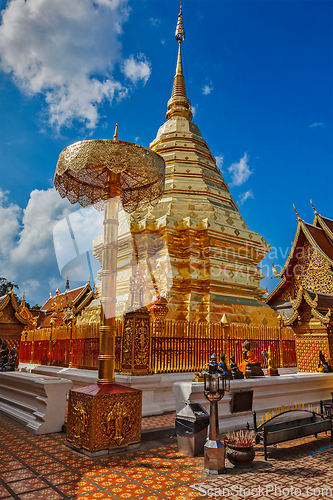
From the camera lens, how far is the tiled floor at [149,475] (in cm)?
305

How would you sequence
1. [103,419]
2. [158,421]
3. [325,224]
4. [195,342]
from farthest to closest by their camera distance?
[325,224] < [195,342] < [158,421] < [103,419]

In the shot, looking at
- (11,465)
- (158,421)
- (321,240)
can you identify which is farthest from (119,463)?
(321,240)

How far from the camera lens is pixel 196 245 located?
11.0 metres

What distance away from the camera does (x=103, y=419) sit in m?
4.11

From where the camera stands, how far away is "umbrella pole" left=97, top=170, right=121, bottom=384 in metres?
4.48

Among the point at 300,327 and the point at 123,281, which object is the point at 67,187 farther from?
the point at 300,327

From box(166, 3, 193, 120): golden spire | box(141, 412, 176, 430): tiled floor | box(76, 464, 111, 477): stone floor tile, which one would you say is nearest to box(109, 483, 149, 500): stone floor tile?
box(76, 464, 111, 477): stone floor tile

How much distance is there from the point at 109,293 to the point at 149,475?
208cm

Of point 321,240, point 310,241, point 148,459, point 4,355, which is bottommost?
point 148,459

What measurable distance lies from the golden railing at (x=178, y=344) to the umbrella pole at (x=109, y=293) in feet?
5.83

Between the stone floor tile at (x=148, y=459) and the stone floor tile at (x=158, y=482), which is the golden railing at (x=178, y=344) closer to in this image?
the stone floor tile at (x=148, y=459)

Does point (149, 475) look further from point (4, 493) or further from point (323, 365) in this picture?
point (323, 365)

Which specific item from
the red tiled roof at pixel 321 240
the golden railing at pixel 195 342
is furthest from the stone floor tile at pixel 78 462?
the red tiled roof at pixel 321 240

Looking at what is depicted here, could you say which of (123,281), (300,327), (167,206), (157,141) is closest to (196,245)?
(167,206)
